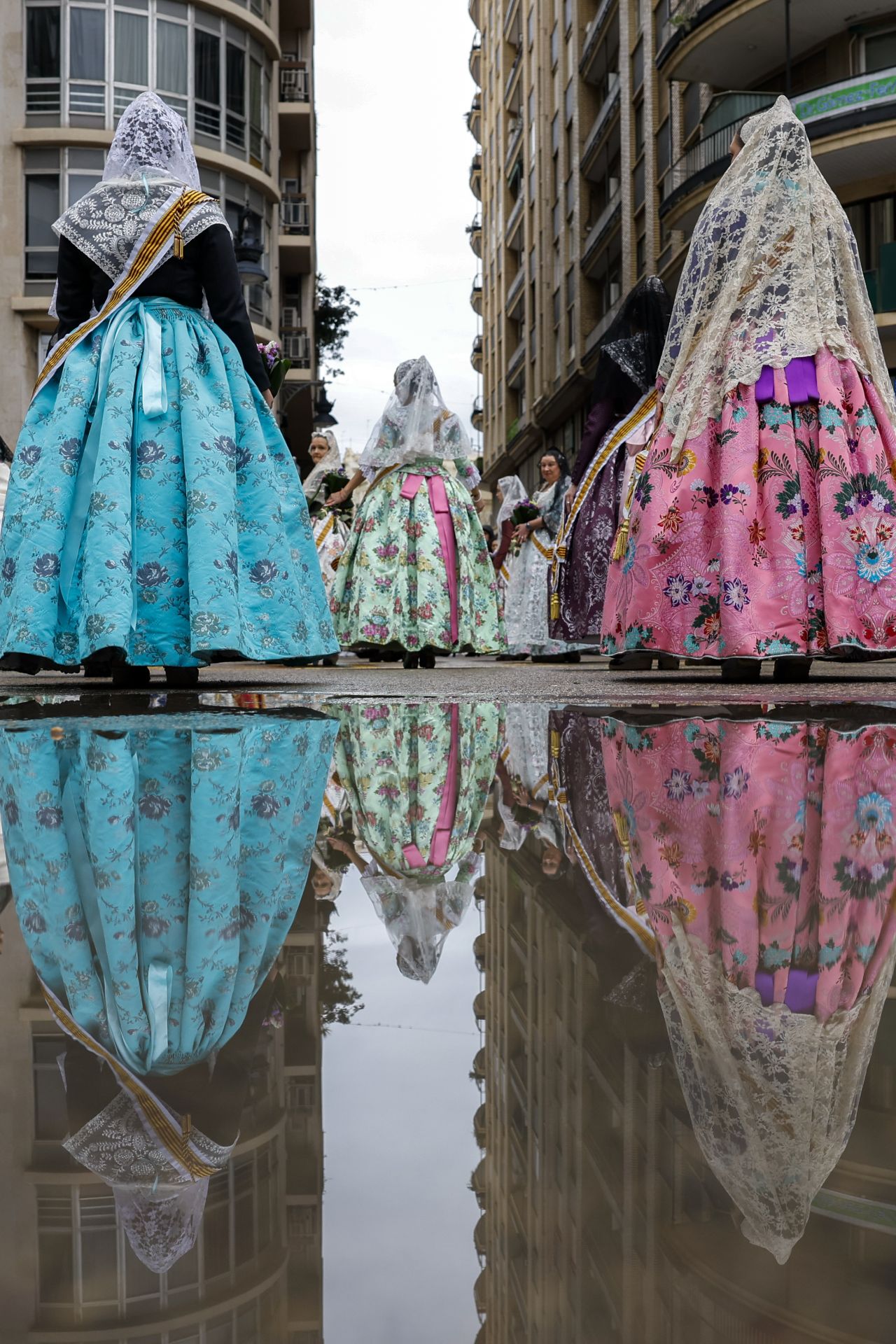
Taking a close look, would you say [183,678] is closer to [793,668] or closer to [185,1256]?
[793,668]

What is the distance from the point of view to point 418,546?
8.90 m

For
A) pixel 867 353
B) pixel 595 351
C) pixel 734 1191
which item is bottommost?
pixel 734 1191

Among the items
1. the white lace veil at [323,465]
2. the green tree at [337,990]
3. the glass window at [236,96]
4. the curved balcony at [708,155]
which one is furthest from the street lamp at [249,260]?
the glass window at [236,96]

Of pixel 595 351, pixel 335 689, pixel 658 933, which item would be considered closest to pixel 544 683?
pixel 335 689

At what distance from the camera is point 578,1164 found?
52 cm

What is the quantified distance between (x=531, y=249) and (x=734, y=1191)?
43.2 metres

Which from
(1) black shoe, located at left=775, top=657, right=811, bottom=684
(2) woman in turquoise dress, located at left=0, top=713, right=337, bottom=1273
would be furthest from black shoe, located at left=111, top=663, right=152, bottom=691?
(2) woman in turquoise dress, located at left=0, top=713, right=337, bottom=1273

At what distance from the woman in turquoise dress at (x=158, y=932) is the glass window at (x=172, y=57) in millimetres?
24088

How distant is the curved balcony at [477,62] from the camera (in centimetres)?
5528

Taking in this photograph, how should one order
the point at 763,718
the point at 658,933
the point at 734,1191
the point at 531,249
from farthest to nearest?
the point at 531,249 → the point at 763,718 → the point at 658,933 → the point at 734,1191

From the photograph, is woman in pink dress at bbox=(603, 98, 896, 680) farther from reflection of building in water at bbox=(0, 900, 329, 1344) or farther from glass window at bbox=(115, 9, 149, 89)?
glass window at bbox=(115, 9, 149, 89)

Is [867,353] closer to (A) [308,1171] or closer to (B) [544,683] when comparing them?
(B) [544,683]

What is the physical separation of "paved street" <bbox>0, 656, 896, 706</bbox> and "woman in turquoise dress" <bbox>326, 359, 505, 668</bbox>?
2.79m

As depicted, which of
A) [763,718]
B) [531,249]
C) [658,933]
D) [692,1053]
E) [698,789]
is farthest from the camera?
[531,249]
